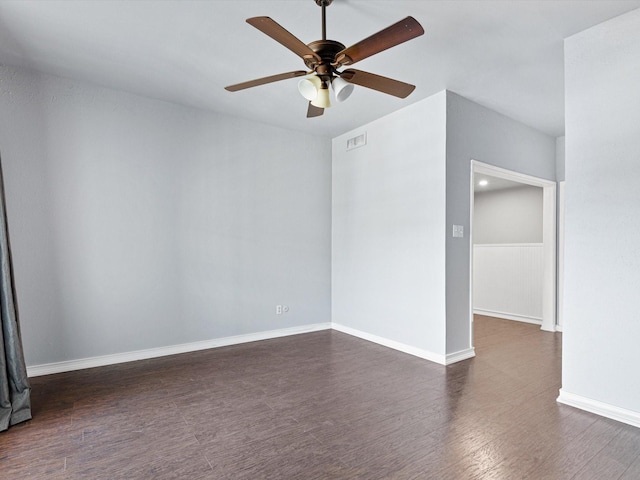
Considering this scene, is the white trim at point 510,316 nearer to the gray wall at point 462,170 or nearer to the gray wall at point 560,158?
the gray wall at point 560,158

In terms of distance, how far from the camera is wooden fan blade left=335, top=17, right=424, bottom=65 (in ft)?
5.81

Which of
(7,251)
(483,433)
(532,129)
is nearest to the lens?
(483,433)

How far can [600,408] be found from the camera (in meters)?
2.56

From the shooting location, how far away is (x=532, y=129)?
4.73m

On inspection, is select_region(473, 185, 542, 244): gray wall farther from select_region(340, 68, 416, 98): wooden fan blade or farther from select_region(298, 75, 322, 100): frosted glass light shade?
select_region(298, 75, 322, 100): frosted glass light shade

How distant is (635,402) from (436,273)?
179 centimetres

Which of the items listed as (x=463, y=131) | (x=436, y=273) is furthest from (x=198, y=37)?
(x=436, y=273)

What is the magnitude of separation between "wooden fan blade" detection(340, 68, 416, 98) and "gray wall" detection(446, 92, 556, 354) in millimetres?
1568

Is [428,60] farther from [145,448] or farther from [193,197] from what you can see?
[145,448]

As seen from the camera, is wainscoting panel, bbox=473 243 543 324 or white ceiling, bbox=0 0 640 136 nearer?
white ceiling, bbox=0 0 640 136

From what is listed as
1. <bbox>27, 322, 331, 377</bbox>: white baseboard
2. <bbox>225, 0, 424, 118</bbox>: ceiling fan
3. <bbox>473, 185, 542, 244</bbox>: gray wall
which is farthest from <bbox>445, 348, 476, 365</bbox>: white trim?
<bbox>473, 185, 542, 244</bbox>: gray wall

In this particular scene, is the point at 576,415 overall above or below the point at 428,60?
below

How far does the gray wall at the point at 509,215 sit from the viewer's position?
20.5 ft

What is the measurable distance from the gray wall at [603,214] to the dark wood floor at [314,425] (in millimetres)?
367
